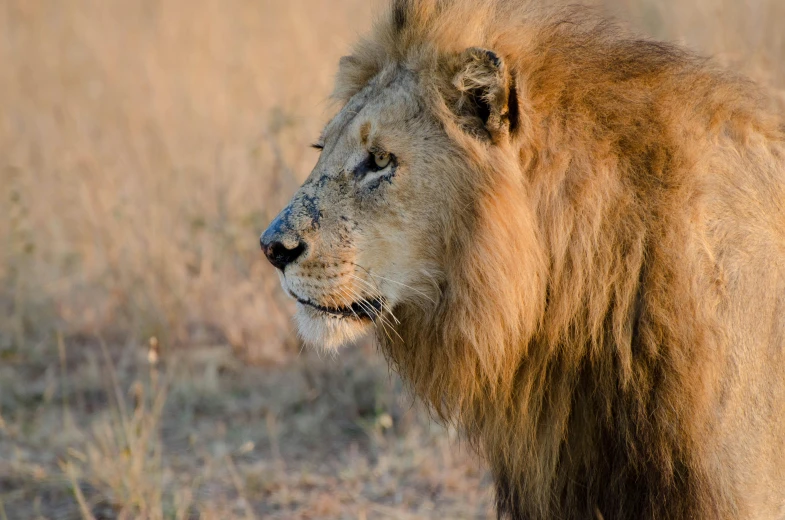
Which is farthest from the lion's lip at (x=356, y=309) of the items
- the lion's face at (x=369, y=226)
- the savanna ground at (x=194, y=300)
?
the savanna ground at (x=194, y=300)

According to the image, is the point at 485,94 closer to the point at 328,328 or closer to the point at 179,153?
the point at 328,328

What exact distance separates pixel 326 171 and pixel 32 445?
8.19 feet

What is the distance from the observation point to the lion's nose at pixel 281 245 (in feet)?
8.41

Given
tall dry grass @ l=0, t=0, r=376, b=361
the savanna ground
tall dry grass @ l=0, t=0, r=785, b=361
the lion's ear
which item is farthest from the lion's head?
tall dry grass @ l=0, t=0, r=376, b=361

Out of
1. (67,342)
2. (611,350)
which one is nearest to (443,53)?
(611,350)

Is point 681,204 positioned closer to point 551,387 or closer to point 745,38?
point 551,387

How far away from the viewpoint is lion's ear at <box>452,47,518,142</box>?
95.3 inches

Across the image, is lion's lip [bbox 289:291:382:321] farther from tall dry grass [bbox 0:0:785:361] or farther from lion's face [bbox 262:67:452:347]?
tall dry grass [bbox 0:0:785:361]

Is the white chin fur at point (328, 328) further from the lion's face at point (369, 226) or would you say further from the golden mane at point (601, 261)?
the golden mane at point (601, 261)

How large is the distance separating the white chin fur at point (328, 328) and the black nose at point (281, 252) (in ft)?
0.49

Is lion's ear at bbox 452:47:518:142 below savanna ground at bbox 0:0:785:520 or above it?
above

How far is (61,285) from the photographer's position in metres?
6.00

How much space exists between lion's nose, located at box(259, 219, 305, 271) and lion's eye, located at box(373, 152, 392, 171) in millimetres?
295

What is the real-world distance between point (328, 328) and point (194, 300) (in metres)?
3.14
